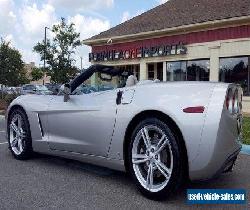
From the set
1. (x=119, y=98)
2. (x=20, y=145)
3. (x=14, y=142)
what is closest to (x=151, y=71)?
(x=14, y=142)

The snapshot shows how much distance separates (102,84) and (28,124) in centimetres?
139

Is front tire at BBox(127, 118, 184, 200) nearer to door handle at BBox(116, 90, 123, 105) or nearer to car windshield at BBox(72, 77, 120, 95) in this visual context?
door handle at BBox(116, 90, 123, 105)

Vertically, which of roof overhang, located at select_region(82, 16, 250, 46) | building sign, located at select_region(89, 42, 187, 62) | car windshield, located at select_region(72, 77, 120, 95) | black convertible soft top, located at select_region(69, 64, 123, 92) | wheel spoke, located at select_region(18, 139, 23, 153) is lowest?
wheel spoke, located at select_region(18, 139, 23, 153)

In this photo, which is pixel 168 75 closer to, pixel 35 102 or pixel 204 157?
pixel 35 102

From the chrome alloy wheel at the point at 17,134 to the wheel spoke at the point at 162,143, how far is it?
8.28 feet

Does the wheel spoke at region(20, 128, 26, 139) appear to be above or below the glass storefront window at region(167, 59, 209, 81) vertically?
below

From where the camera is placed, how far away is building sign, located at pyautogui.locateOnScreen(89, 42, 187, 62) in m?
20.2

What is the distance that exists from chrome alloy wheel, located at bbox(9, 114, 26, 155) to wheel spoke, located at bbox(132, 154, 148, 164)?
223cm

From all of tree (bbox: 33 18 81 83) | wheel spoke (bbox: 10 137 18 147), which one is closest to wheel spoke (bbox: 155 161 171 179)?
wheel spoke (bbox: 10 137 18 147)

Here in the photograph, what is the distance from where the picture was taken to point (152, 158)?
161 inches

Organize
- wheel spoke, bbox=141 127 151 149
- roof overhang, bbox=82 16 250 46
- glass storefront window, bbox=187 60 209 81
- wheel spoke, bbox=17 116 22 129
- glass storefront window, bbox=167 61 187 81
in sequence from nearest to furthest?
wheel spoke, bbox=141 127 151 149, wheel spoke, bbox=17 116 22 129, roof overhang, bbox=82 16 250 46, glass storefront window, bbox=187 60 209 81, glass storefront window, bbox=167 61 187 81

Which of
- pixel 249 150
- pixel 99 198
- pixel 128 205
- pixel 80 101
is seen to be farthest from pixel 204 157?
pixel 249 150

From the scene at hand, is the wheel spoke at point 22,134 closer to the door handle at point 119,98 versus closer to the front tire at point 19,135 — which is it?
the front tire at point 19,135

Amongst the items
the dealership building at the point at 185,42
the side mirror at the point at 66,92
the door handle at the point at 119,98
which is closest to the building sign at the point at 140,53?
the dealership building at the point at 185,42
